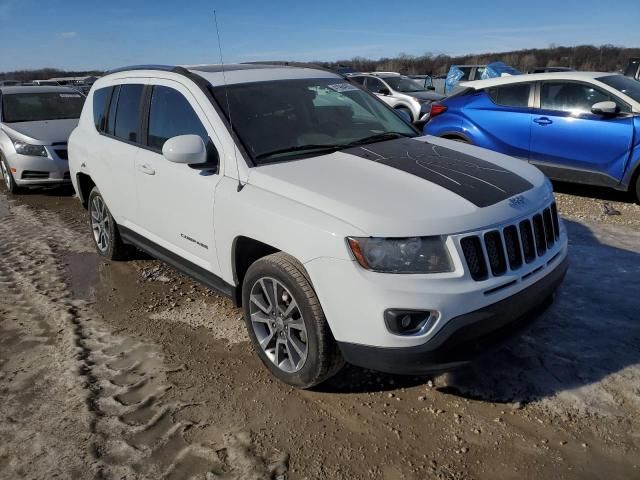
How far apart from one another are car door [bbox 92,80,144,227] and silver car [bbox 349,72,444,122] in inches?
408

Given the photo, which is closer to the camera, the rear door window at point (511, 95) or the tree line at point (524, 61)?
the rear door window at point (511, 95)

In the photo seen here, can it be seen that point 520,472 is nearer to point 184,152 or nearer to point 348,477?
point 348,477

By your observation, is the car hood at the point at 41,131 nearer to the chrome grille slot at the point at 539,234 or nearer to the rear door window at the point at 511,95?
the rear door window at the point at 511,95

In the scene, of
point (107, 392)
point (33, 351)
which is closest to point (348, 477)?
point (107, 392)

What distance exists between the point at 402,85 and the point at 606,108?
10.3m

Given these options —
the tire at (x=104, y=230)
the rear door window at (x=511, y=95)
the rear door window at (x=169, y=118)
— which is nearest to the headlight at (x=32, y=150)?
the tire at (x=104, y=230)

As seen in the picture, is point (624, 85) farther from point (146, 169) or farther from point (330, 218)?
point (146, 169)

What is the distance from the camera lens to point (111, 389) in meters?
3.19

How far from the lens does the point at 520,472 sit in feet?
8.07

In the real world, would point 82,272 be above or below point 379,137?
below

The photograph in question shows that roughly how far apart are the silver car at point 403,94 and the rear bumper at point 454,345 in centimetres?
1201

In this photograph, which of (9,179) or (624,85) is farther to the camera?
(9,179)

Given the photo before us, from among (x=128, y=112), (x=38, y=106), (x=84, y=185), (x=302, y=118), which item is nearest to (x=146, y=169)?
(x=128, y=112)

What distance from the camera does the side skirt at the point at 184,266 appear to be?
3.50 meters
